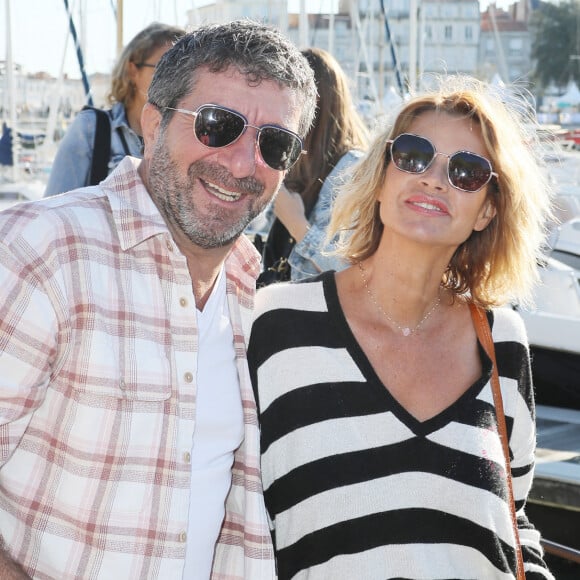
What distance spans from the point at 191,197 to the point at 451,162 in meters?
0.81

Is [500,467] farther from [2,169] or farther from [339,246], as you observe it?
[2,169]

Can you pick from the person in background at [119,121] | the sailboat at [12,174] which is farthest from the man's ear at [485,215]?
the sailboat at [12,174]

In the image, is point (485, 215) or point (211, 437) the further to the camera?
point (485, 215)

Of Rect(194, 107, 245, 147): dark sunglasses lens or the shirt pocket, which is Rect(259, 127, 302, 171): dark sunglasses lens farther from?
the shirt pocket

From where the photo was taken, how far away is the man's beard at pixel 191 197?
2113 millimetres

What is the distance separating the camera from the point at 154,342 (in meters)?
1.94

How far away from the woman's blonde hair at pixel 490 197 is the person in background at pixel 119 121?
4.83ft

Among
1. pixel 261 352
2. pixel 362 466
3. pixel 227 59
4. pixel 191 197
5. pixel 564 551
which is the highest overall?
pixel 227 59

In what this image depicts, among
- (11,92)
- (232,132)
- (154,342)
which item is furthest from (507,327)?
(11,92)

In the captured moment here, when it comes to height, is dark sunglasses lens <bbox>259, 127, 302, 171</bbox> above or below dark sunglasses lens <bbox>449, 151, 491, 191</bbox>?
above

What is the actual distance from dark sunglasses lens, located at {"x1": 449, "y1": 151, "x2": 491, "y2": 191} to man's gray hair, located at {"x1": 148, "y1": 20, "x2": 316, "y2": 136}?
53 centimetres

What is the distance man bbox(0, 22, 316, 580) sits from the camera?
1790 millimetres

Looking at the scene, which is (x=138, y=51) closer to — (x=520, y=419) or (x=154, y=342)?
(x=154, y=342)

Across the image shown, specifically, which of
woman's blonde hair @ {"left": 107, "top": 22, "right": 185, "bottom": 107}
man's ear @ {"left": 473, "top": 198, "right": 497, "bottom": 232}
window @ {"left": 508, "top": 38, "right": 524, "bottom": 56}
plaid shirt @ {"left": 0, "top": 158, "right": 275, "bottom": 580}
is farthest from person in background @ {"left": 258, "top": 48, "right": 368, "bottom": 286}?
window @ {"left": 508, "top": 38, "right": 524, "bottom": 56}
